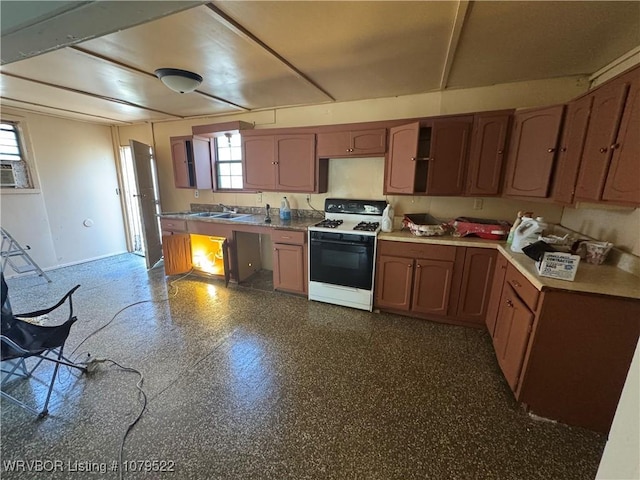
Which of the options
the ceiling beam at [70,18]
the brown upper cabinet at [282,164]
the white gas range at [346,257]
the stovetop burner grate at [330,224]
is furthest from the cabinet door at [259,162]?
the ceiling beam at [70,18]

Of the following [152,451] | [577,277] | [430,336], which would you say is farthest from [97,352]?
[577,277]

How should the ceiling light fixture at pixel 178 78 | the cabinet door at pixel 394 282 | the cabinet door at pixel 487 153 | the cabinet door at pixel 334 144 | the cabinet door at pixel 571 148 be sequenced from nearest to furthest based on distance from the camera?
1. the cabinet door at pixel 571 148
2. the ceiling light fixture at pixel 178 78
3. the cabinet door at pixel 487 153
4. the cabinet door at pixel 394 282
5. the cabinet door at pixel 334 144

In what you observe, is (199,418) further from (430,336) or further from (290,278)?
(430,336)

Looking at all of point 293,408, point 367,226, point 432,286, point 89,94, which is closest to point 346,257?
point 367,226

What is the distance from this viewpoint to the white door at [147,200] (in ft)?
13.3

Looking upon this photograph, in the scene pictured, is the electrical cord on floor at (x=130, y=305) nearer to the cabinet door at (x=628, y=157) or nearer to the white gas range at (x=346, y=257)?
the white gas range at (x=346, y=257)

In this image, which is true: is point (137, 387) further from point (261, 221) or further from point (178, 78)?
point (178, 78)

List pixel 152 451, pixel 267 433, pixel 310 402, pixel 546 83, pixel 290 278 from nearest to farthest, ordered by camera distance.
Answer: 1. pixel 152 451
2. pixel 267 433
3. pixel 310 402
4. pixel 546 83
5. pixel 290 278

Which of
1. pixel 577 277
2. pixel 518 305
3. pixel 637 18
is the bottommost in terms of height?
pixel 518 305

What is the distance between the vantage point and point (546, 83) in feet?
7.97

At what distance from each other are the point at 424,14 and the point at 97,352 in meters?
3.49

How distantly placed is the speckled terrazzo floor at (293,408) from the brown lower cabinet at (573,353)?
0.13m

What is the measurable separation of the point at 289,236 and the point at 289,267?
0.40 meters

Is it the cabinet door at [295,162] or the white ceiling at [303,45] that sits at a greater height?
the white ceiling at [303,45]
